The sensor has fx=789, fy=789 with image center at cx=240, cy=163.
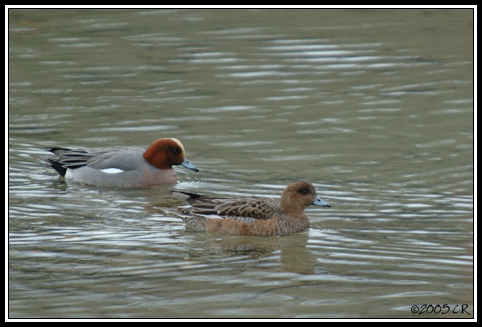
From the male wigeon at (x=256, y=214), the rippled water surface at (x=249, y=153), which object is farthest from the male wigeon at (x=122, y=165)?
the male wigeon at (x=256, y=214)

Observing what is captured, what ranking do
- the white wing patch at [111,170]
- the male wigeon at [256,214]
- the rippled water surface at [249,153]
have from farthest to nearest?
1. the white wing patch at [111,170]
2. the male wigeon at [256,214]
3. the rippled water surface at [249,153]


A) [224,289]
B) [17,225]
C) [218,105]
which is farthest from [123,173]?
[224,289]

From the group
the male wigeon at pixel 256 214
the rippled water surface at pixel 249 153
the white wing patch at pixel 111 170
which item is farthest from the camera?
the white wing patch at pixel 111 170

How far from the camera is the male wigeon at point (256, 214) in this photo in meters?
7.80

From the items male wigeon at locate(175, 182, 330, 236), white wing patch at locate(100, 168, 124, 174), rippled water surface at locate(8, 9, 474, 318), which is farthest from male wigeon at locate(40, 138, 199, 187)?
male wigeon at locate(175, 182, 330, 236)

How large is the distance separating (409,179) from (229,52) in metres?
6.29

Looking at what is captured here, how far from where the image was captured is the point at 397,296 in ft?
19.7

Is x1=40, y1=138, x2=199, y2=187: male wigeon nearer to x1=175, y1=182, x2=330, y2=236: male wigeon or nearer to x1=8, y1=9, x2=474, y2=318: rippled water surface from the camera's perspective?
x1=8, y1=9, x2=474, y2=318: rippled water surface

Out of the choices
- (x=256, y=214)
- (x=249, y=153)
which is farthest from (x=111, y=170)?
(x=256, y=214)

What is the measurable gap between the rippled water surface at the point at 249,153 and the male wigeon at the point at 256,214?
16cm

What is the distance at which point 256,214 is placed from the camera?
25.6 feet

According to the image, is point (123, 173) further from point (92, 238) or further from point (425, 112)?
point (425, 112)

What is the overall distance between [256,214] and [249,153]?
2.87m

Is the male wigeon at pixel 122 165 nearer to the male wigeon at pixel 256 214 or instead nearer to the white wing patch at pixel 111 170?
the white wing patch at pixel 111 170
